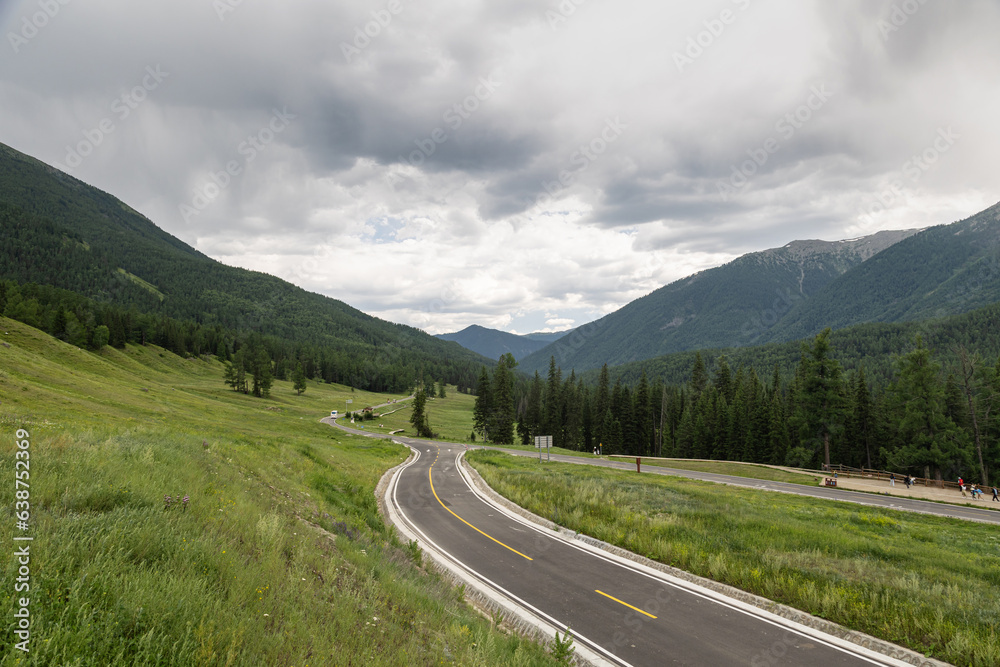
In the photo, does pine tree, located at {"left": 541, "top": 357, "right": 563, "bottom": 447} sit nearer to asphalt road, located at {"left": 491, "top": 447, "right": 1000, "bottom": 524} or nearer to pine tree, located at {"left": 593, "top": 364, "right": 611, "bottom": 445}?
pine tree, located at {"left": 593, "top": 364, "right": 611, "bottom": 445}

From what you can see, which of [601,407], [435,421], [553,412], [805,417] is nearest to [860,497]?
[805,417]

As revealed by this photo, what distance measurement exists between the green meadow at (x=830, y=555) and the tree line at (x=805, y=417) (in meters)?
31.2

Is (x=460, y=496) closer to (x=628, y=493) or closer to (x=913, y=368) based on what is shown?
(x=628, y=493)

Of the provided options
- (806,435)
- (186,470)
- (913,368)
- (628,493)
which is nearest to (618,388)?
(806,435)

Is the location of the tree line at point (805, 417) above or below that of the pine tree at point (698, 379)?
below

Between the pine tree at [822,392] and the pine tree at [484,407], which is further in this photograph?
the pine tree at [484,407]

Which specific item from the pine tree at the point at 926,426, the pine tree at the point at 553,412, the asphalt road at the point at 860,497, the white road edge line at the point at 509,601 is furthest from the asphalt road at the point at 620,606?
the pine tree at the point at 553,412

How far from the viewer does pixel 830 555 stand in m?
13.9

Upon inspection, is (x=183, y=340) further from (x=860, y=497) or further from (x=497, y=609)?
(x=860, y=497)

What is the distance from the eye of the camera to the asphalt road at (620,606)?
9.01 m

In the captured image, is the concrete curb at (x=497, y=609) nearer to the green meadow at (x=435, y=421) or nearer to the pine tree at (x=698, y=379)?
the green meadow at (x=435, y=421)

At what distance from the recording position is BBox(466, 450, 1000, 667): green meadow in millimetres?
9570

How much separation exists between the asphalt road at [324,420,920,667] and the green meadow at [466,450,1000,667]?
3.42 feet

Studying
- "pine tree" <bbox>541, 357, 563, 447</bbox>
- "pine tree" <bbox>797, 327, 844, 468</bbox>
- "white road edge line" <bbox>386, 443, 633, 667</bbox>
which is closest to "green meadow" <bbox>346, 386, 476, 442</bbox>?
"pine tree" <bbox>541, 357, 563, 447</bbox>
